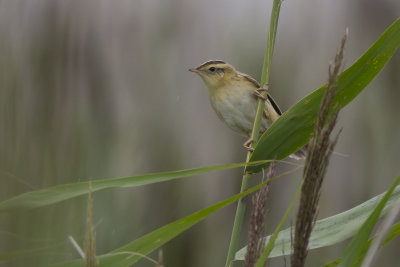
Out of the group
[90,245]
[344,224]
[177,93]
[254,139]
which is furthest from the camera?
[177,93]

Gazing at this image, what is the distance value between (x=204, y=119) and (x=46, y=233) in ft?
2.88

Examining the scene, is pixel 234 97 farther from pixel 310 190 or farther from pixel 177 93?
pixel 310 190

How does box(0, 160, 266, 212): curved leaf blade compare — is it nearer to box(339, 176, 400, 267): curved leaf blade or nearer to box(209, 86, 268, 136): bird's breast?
box(339, 176, 400, 267): curved leaf blade

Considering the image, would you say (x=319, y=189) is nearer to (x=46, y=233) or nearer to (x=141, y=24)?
(x=46, y=233)

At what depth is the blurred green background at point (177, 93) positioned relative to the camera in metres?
1.24

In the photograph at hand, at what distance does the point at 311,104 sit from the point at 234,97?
2.01 feet

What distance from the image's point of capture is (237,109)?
126cm

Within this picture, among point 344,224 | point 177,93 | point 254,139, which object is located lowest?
point 344,224

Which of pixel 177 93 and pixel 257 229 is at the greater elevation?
pixel 177 93

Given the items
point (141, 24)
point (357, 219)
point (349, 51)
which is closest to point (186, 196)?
point (141, 24)

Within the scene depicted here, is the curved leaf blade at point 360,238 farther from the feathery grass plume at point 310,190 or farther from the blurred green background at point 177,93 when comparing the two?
the blurred green background at point 177,93

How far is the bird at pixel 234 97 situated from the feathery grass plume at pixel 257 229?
72 cm

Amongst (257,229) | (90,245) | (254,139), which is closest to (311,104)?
(254,139)

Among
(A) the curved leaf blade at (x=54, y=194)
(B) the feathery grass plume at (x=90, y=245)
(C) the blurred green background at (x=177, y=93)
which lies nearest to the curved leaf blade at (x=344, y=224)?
(A) the curved leaf blade at (x=54, y=194)
